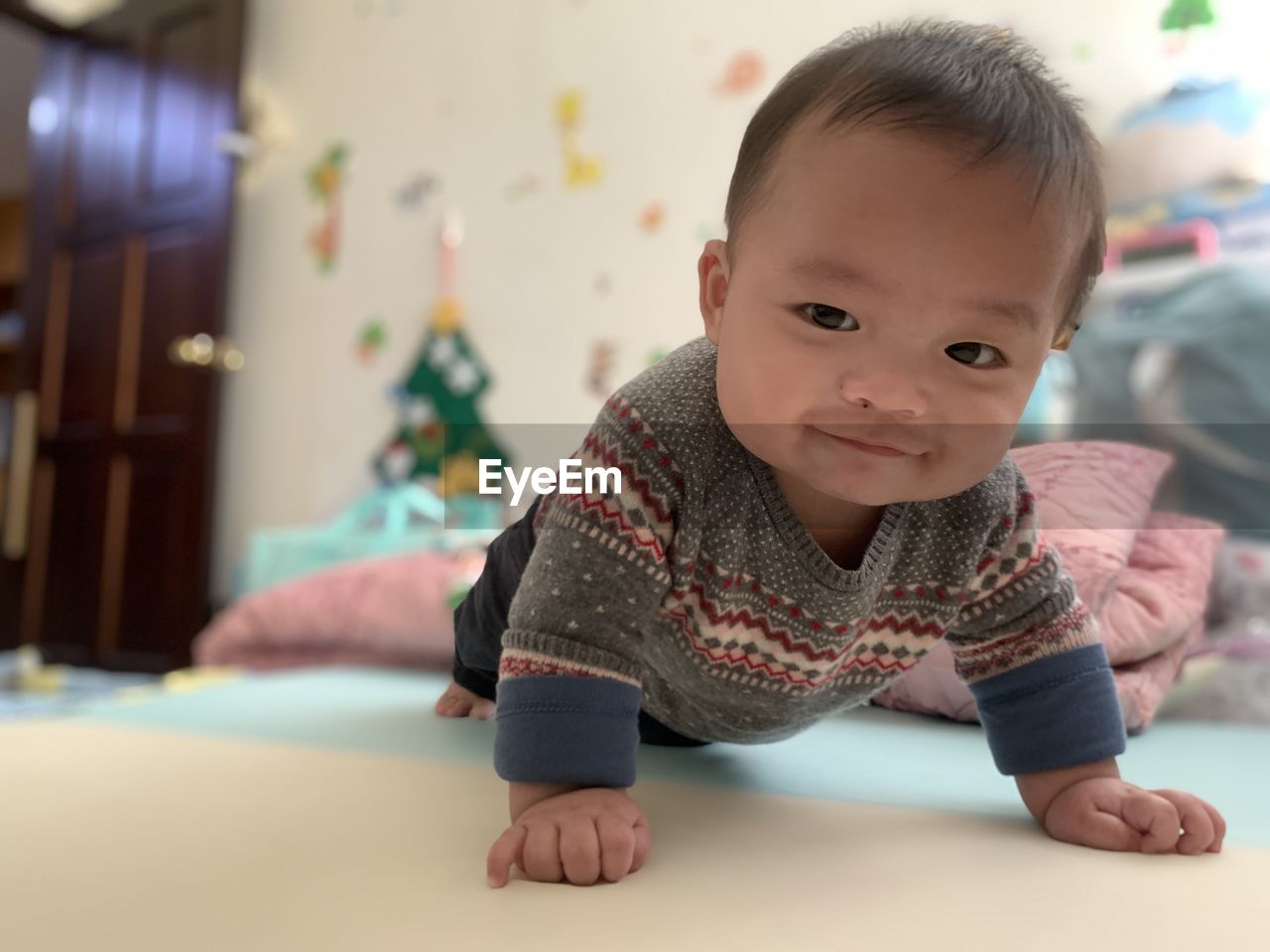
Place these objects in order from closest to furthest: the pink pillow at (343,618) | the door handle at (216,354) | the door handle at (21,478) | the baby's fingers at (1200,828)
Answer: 1. the baby's fingers at (1200,828)
2. the pink pillow at (343,618)
3. the door handle at (216,354)
4. the door handle at (21,478)

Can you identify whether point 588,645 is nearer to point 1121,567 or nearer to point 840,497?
point 840,497

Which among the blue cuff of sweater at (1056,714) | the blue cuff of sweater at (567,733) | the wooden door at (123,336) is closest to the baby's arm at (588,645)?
the blue cuff of sweater at (567,733)

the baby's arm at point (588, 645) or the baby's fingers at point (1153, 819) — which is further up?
the baby's arm at point (588, 645)

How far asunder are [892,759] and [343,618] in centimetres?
96

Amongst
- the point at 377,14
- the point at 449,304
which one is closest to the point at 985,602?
Answer: the point at 377,14

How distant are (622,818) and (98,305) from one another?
2301mm

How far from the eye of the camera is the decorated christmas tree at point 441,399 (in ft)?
2.71

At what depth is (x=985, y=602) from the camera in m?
0.52

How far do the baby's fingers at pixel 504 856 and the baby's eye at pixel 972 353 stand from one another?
255 millimetres

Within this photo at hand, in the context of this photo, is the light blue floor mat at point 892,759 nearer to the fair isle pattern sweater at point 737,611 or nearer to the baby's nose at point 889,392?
the fair isle pattern sweater at point 737,611

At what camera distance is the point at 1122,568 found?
598mm

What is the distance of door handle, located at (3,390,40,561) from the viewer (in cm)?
234

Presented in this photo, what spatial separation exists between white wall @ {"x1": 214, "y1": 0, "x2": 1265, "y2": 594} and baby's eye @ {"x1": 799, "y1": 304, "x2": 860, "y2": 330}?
0.09 metres

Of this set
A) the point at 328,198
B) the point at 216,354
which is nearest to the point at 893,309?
the point at 328,198
